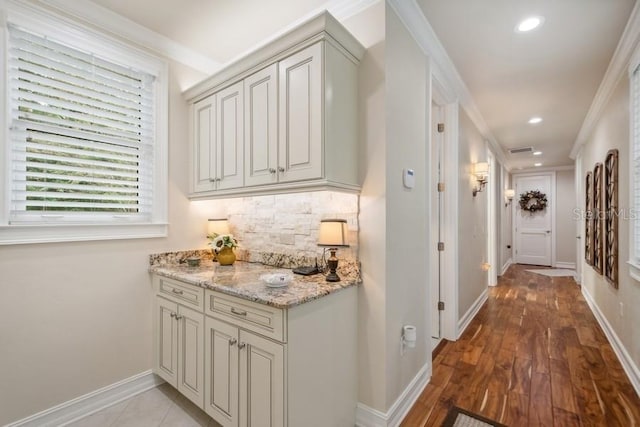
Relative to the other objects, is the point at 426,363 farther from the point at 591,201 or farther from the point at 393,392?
the point at 591,201

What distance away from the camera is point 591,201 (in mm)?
4316

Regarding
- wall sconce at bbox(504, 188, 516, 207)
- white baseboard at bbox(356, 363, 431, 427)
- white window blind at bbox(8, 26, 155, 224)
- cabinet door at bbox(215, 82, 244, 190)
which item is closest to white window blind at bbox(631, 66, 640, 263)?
white baseboard at bbox(356, 363, 431, 427)

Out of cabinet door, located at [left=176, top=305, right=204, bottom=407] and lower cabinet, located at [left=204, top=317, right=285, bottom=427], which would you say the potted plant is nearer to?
cabinet door, located at [left=176, top=305, right=204, bottom=407]

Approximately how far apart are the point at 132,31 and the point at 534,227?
392 inches

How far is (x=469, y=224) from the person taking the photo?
3.79 m

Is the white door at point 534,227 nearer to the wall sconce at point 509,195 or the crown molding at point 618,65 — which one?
the wall sconce at point 509,195

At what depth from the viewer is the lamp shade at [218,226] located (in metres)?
2.73

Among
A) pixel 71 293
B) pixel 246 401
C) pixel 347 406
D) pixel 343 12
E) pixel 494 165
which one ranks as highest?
pixel 343 12

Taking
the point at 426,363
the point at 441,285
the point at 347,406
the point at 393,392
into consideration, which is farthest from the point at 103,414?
the point at 441,285

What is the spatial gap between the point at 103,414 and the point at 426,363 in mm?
2464

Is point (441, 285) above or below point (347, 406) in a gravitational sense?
above

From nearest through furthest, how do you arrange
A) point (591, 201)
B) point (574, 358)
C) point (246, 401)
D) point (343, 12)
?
point (246, 401) → point (343, 12) → point (574, 358) → point (591, 201)

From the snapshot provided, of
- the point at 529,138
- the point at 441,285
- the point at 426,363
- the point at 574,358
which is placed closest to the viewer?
the point at 426,363

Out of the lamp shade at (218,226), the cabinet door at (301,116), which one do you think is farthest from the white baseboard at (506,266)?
the cabinet door at (301,116)
